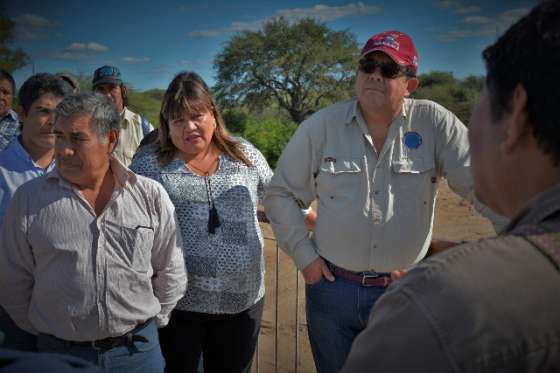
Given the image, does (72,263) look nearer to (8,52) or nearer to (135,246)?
(135,246)

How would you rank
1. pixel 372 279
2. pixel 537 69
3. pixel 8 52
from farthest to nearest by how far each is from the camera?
pixel 8 52, pixel 372 279, pixel 537 69

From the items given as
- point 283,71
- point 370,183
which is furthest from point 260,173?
point 283,71

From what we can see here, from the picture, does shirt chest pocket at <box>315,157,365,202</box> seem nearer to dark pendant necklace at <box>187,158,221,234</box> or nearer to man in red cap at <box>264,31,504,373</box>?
man in red cap at <box>264,31,504,373</box>

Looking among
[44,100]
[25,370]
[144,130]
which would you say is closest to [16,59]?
[144,130]

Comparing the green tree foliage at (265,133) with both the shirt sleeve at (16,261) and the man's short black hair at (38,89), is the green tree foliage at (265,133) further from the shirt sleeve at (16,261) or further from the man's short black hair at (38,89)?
the shirt sleeve at (16,261)

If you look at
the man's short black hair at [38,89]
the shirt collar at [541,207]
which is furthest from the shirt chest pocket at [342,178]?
the man's short black hair at [38,89]

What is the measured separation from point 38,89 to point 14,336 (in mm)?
1317

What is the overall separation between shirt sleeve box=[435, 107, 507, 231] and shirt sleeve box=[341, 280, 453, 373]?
1.59 meters

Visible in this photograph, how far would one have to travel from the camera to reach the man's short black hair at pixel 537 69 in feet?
2.60

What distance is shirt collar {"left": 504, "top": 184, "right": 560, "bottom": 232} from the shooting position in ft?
2.49

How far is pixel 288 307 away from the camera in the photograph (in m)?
6.09

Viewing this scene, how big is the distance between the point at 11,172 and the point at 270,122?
24176mm

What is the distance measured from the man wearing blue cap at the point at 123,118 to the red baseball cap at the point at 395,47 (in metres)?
2.92

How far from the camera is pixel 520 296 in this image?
68 centimetres
